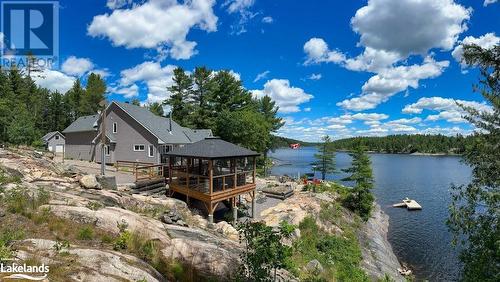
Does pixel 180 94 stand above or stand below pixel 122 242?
above

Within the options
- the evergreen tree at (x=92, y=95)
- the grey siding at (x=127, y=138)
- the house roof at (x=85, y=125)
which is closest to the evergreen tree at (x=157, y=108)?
the evergreen tree at (x=92, y=95)

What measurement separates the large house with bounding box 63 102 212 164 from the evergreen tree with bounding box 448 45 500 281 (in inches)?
1030

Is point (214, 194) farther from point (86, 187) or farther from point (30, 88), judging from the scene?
point (30, 88)

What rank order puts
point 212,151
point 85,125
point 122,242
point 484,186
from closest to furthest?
point 484,186, point 122,242, point 212,151, point 85,125

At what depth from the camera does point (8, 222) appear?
681cm

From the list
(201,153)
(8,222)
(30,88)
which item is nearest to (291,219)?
(201,153)

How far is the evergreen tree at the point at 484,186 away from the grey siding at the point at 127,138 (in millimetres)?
27405

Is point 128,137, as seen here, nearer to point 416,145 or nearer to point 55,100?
point 55,100

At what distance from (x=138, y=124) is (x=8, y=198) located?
23872 millimetres

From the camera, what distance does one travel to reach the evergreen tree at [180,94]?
50750 mm

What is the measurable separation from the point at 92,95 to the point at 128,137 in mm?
39630

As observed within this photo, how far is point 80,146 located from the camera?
1396 inches

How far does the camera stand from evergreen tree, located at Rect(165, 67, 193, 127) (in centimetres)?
5075

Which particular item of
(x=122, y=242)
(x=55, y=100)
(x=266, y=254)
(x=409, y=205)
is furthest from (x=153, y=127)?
(x=55, y=100)
